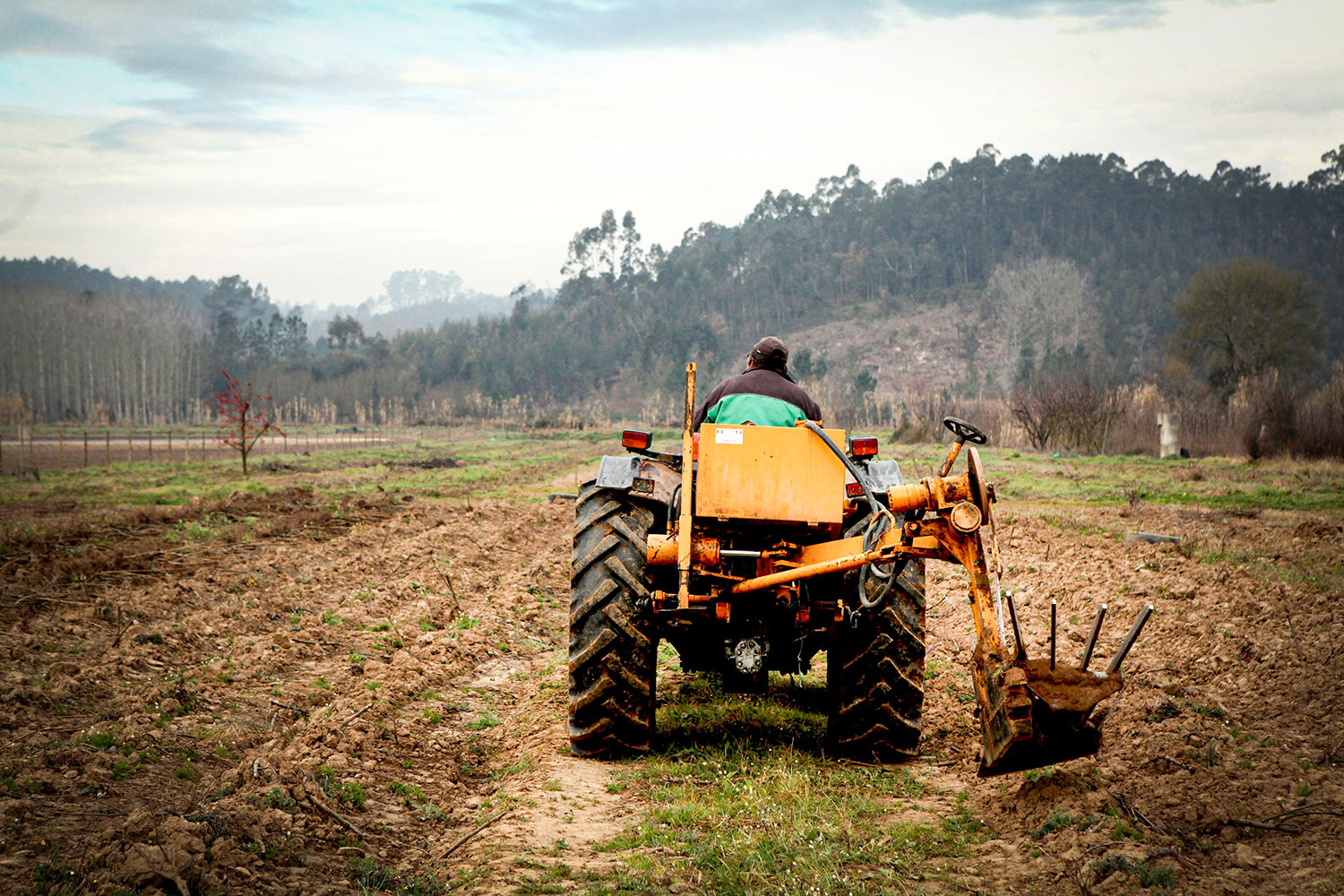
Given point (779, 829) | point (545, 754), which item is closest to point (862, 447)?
point (779, 829)

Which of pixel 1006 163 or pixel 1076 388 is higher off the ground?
pixel 1006 163

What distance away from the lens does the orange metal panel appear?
516 centimetres

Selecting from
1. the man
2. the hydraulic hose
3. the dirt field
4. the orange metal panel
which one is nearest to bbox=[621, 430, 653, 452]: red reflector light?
the man

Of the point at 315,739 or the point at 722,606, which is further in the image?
the point at 315,739

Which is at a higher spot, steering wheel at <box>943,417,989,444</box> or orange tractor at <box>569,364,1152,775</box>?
steering wheel at <box>943,417,989,444</box>

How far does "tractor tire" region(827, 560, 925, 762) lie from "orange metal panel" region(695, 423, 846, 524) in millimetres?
622

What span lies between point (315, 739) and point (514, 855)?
201 centimetres

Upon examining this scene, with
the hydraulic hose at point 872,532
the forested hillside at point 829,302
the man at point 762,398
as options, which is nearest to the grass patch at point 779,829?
the hydraulic hose at point 872,532

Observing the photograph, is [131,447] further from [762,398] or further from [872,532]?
[872,532]

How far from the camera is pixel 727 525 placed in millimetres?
5324

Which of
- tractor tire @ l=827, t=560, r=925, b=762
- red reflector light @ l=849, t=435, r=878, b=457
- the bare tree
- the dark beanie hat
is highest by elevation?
the bare tree

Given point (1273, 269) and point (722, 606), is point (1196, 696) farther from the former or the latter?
point (1273, 269)

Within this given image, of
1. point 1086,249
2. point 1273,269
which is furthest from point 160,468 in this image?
point 1086,249

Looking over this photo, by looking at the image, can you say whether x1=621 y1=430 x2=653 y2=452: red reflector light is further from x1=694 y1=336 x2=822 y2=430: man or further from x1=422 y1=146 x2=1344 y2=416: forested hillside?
x1=422 y1=146 x2=1344 y2=416: forested hillside
